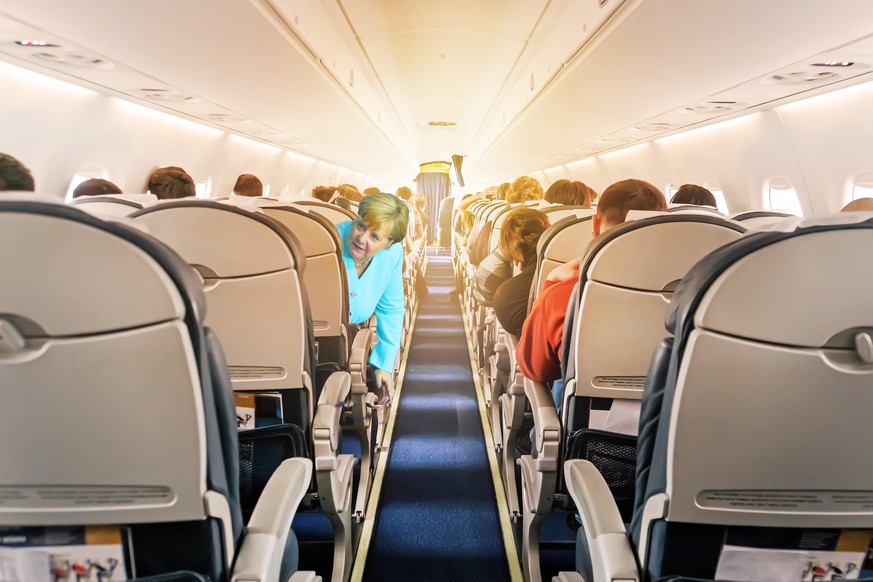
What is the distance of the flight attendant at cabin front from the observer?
3.19 metres

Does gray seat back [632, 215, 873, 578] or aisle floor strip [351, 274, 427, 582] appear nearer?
gray seat back [632, 215, 873, 578]

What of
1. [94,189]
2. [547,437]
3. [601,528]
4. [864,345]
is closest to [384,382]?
[547,437]

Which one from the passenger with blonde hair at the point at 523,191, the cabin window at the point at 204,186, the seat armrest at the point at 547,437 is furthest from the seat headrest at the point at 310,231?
the cabin window at the point at 204,186

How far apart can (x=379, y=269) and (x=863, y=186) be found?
4.62m

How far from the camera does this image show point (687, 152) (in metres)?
7.99

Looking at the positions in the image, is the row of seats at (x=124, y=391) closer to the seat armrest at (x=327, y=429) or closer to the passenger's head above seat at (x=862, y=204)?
the seat armrest at (x=327, y=429)

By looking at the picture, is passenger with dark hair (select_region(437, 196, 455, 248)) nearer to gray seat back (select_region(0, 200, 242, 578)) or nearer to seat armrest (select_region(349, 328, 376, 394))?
seat armrest (select_region(349, 328, 376, 394))

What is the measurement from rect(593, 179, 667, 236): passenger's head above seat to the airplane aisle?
1.81 meters

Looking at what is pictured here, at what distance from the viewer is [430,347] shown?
7.08 metres

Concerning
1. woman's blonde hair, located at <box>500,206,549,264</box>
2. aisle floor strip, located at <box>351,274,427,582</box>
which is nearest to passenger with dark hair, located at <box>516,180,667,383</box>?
woman's blonde hair, located at <box>500,206,549,264</box>

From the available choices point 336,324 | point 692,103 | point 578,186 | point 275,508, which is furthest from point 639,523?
point 692,103

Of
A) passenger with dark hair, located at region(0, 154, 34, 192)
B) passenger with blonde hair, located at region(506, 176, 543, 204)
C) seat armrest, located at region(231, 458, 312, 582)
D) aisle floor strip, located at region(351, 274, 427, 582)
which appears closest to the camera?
seat armrest, located at region(231, 458, 312, 582)

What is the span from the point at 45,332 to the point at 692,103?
5450 mm

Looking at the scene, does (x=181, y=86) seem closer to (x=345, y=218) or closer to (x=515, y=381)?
(x=345, y=218)
